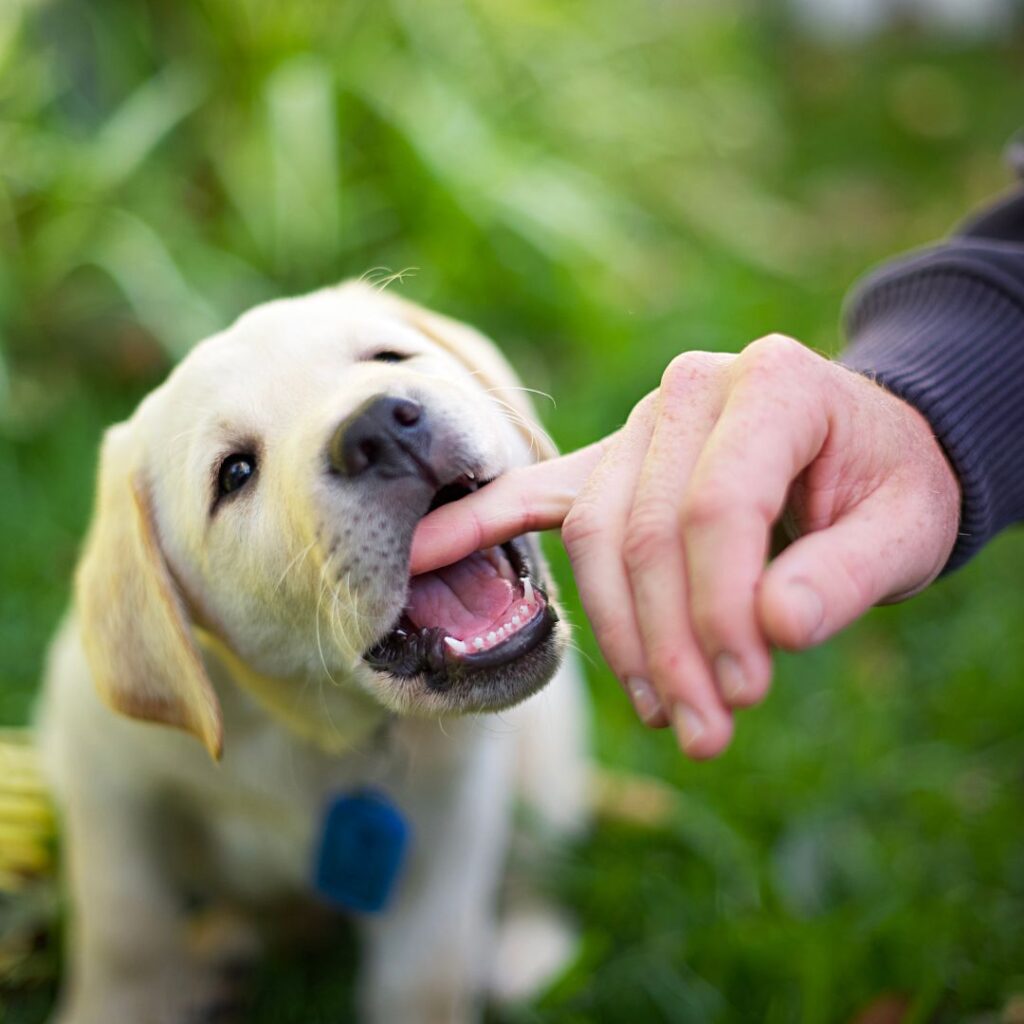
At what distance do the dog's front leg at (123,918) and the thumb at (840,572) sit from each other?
1.24m

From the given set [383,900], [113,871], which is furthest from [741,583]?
[113,871]

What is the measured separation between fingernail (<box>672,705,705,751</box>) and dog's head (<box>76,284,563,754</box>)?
384 mm

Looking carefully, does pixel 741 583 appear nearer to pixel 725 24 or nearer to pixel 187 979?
pixel 187 979

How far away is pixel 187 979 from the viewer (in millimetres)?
2012

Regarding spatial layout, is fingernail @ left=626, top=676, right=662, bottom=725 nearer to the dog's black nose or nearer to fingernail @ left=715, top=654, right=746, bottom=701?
fingernail @ left=715, top=654, right=746, bottom=701

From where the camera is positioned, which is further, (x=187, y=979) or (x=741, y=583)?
(x=187, y=979)

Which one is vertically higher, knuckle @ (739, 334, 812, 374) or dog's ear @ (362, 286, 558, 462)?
knuckle @ (739, 334, 812, 374)

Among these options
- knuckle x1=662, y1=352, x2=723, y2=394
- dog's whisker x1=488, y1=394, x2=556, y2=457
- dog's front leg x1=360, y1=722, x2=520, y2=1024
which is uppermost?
knuckle x1=662, y1=352, x2=723, y2=394

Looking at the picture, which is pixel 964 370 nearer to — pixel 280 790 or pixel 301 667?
pixel 301 667

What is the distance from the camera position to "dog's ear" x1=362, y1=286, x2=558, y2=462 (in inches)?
68.8

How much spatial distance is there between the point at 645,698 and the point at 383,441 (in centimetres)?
45

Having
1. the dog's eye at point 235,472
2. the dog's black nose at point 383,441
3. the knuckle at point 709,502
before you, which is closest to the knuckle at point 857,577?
the knuckle at point 709,502

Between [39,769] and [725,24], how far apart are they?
20.0 feet

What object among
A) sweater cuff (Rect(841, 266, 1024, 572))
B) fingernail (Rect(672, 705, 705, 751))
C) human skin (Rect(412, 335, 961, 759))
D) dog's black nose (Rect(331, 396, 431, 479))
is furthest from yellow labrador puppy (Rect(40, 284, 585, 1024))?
sweater cuff (Rect(841, 266, 1024, 572))
